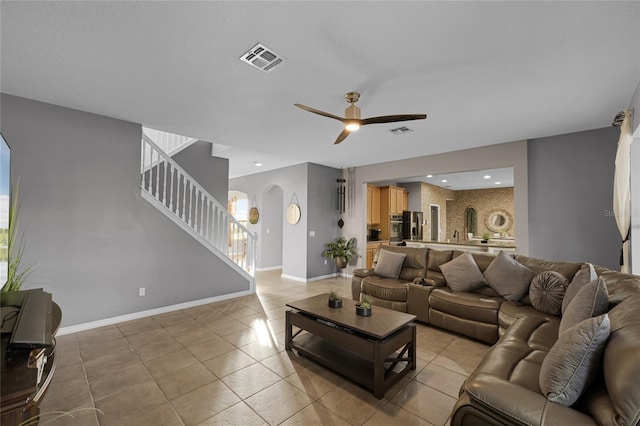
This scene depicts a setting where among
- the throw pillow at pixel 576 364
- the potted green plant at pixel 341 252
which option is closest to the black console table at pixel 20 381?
the throw pillow at pixel 576 364

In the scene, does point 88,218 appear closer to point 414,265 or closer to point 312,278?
point 312,278

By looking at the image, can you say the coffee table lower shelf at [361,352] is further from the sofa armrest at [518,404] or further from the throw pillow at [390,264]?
the throw pillow at [390,264]

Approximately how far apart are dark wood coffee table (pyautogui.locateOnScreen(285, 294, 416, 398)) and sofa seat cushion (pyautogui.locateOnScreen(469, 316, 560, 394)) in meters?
0.71

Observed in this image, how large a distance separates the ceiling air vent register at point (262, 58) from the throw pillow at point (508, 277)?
10.9ft

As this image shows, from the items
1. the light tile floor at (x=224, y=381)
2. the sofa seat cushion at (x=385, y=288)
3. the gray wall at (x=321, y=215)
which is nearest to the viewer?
the light tile floor at (x=224, y=381)

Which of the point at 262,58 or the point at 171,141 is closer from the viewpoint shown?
the point at 262,58

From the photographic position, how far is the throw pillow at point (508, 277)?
3.13 meters

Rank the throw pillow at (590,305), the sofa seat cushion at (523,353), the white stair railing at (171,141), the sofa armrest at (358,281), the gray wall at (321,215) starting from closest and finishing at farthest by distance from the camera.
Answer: the sofa seat cushion at (523,353) < the throw pillow at (590,305) < the sofa armrest at (358,281) < the white stair railing at (171,141) < the gray wall at (321,215)

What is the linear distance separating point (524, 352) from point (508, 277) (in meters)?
1.52

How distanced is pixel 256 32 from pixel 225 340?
3.12 metres

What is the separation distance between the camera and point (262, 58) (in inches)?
91.0

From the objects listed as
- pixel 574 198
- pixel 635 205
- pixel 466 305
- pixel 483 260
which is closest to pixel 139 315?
pixel 466 305

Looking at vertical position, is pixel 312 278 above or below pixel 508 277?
below

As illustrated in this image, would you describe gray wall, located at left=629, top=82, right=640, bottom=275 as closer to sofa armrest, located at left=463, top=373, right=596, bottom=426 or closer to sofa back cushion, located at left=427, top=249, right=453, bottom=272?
sofa back cushion, located at left=427, top=249, right=453, bottom=272
